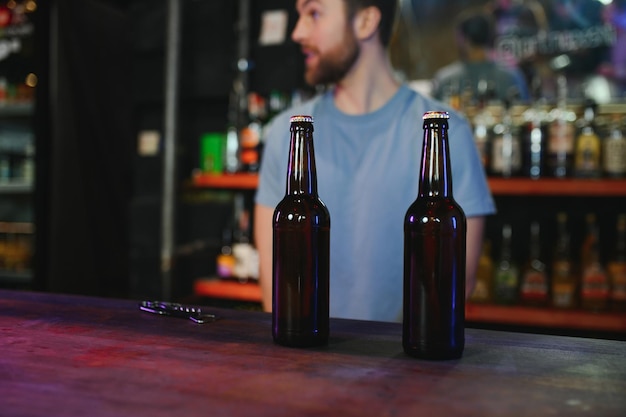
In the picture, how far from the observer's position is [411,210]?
895 millimetres

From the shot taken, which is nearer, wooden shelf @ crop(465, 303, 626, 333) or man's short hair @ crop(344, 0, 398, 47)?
man's short hair @ crop(344, 0, 398, 47)

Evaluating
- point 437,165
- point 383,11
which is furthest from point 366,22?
point 437,165

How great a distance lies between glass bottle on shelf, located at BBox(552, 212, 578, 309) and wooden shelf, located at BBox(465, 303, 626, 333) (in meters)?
0.14

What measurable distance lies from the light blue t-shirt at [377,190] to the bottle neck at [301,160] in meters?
0.78

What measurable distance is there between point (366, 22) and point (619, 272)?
52.0 inches

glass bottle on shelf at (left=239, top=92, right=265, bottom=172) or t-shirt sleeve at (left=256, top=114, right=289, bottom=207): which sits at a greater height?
glass bottle on shelf at (left=239, top=92, right=265, bottom=172)

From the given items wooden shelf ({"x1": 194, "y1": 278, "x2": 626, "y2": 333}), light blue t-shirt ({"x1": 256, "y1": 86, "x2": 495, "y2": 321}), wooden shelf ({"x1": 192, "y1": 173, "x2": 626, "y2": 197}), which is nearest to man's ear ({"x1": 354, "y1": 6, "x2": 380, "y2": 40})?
light blue t-shirt ({"x1": 256, "y1": 86, "x2": 495, "y2": 321})

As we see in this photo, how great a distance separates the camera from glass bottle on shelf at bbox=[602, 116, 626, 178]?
7.58 ft

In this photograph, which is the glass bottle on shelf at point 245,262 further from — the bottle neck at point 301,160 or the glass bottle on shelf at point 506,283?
the bottle neck at point 301,160

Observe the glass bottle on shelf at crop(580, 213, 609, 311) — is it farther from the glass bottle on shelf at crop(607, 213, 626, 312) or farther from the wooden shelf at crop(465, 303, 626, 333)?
the wooden shelf at crop(465, 303, 626, 333)

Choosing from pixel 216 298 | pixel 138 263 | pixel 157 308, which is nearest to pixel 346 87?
pixel 157 308

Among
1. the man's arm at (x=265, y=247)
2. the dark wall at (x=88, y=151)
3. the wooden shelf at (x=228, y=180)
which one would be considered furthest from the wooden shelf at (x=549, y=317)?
the dark wall at (x=88, y=151)

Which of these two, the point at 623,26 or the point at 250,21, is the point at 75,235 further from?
the point at 623,26

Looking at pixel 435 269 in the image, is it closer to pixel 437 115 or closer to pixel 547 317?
pixel 437 115
